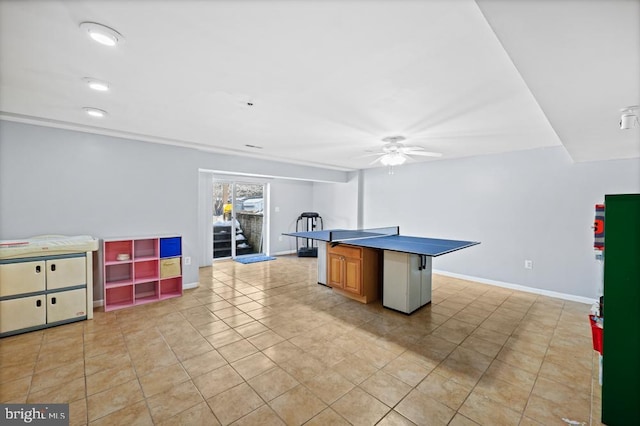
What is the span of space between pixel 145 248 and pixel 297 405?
347 cm

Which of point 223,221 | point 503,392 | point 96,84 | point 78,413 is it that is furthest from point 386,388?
point 223,221

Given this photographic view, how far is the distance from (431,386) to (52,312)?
4.05 meters

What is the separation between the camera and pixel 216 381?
7.00 feet

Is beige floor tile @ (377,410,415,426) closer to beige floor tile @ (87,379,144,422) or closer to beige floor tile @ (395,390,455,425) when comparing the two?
beige floor tile @ (395,390,455,425)

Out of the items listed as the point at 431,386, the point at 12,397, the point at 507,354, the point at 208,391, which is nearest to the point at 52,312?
the point at 12,397

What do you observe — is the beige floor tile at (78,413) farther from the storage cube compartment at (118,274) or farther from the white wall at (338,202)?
the white wall at (338,202)

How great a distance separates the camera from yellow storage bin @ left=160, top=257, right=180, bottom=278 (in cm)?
399

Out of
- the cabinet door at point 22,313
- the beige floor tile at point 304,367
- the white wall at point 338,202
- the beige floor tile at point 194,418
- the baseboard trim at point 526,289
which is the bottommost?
the beige floor tile at point 194,418

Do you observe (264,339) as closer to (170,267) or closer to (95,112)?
(170,267)

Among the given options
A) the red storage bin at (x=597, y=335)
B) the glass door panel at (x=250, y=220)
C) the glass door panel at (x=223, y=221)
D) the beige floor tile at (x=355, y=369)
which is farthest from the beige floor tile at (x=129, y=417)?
the glass door panel at (x=250, y=220)

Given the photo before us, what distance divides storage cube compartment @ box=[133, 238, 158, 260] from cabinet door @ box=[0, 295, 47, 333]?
1.13 m

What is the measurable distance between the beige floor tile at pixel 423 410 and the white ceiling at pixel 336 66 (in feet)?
7.43

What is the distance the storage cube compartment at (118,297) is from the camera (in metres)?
3.67

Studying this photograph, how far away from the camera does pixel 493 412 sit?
6.02 feet
